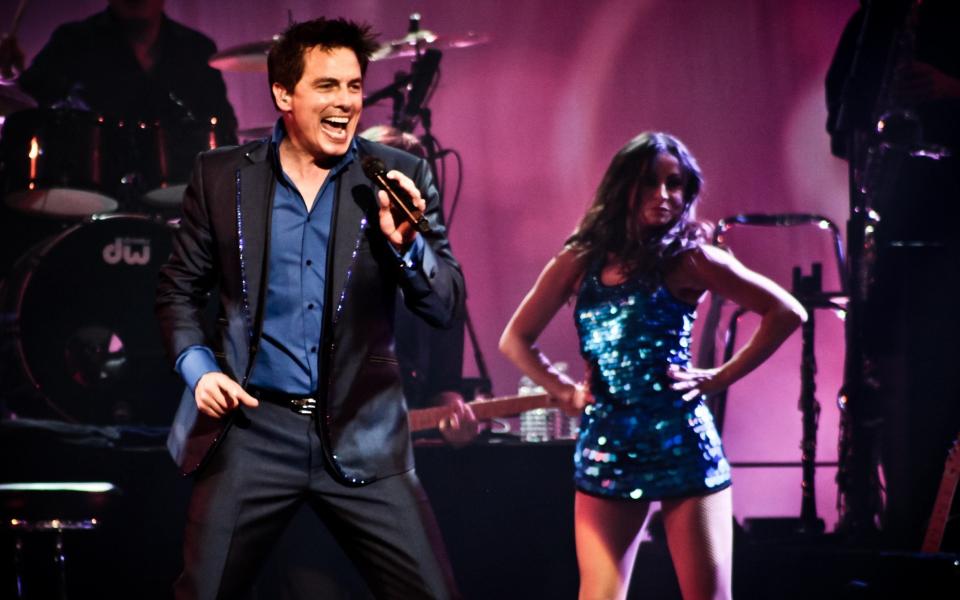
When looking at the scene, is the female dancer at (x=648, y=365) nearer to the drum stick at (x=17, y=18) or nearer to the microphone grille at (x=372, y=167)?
the microphone grille at (x=372, y=167)

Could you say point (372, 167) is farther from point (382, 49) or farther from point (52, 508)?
point (382, 49)

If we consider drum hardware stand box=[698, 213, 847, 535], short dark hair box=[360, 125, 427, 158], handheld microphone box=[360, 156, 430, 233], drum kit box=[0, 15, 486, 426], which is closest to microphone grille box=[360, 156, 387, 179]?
handheld microphone box=[360, 156, 430, 233]

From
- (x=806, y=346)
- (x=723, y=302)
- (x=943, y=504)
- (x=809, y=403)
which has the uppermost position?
(x=723, y=302)

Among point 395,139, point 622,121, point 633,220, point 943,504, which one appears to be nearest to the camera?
point 633,220

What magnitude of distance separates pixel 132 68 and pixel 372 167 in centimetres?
426

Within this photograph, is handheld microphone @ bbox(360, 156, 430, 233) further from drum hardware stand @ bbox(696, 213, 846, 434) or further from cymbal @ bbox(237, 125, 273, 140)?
cymbal @ bbox(237, 125, 273, 140)

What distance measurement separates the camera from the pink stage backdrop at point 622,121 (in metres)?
6.54

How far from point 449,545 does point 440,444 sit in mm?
428

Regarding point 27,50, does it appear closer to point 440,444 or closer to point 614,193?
point 440,444

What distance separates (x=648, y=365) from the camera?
350 cm

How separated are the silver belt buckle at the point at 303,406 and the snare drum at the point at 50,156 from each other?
3650mm

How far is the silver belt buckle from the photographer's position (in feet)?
8.05

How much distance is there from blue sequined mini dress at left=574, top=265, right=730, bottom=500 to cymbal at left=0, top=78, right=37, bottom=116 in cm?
340

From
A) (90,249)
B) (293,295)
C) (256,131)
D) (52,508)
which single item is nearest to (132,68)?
(256,131)
